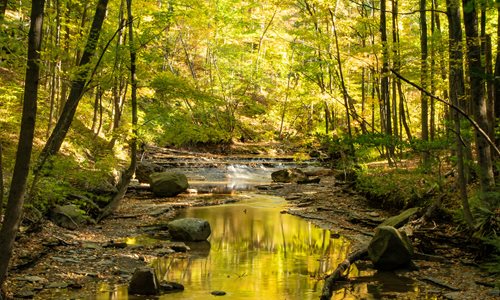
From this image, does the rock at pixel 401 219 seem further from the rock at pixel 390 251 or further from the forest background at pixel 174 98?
the rock at pixel 390 251

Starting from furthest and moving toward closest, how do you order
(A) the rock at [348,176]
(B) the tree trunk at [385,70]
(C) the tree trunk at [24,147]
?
1. (A) the rock at [348,176]
2. (B) the tree trunk at [385,70]
3. (C) the tree trunk at [24,147]

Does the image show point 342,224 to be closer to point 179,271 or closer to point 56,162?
point 179,271

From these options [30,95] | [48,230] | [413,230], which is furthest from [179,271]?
[413,230]

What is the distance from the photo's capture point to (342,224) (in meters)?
13.0

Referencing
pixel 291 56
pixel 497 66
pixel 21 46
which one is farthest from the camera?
pixel 291 56

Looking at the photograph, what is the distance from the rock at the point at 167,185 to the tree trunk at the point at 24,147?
12.6 metres

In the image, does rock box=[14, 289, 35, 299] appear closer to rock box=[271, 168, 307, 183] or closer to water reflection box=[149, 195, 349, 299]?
water reflection box=[149, 195, 349, 299]

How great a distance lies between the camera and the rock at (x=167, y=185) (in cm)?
1829

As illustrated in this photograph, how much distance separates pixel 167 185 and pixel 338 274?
1170 cm

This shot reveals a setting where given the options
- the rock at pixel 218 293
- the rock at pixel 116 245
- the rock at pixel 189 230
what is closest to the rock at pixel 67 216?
the rock at pixel 116 245

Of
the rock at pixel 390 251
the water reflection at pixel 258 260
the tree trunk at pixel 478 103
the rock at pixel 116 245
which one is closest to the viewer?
the water reflection at pixel 258 260

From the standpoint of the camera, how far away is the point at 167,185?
1831 centimetres

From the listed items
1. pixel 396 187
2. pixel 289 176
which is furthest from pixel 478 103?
pixel 289 176

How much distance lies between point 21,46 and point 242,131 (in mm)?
31462
